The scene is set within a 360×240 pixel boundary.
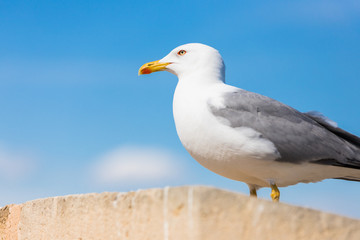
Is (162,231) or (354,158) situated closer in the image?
(162,231)

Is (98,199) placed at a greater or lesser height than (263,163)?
lesser

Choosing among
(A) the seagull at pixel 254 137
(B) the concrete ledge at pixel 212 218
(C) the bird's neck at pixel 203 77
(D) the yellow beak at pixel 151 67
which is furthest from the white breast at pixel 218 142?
(B) the concrete ledge at pixel 212 218

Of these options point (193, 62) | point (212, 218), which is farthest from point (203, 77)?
point (212, 218)

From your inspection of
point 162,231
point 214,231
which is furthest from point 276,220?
point 162,231

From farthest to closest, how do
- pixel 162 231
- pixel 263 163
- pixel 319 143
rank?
pixel 319 143, pixel 263 163, pixel 162 231

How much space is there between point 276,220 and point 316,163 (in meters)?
2.04

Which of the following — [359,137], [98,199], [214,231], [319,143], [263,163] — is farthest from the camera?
[359,137]

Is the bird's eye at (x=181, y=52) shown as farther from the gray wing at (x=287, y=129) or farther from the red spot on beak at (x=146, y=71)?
the gray wing at (x=287, y=129)

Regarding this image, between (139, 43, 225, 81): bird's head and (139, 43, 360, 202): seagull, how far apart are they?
1 centimetres

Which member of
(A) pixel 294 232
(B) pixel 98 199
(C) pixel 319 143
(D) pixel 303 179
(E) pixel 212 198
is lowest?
(A) pixel 294 232

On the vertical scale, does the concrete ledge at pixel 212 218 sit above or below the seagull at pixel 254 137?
below

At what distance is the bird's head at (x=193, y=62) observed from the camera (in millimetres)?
5254

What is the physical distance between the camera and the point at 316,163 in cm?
474

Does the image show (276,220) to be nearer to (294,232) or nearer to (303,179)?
(294,232)
